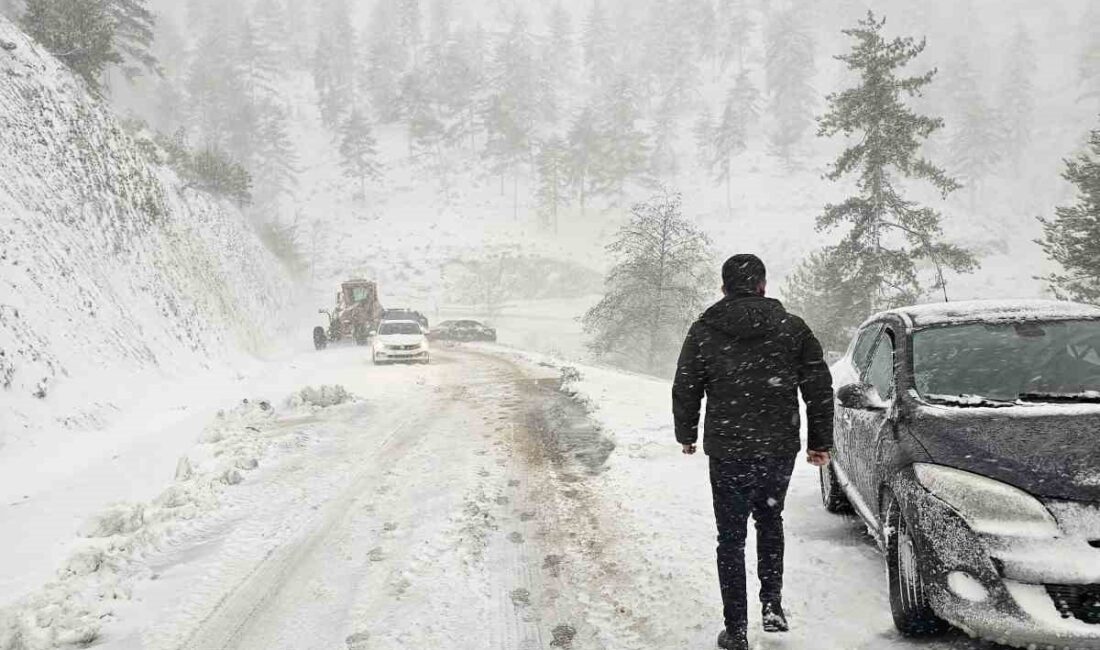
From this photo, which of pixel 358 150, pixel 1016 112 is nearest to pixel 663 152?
pixel 358 150

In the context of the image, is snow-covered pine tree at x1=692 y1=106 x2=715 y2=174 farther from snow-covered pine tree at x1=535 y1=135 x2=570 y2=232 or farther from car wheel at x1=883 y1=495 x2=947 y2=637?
car wheel at x1=883 y1=495 x2=947 y2=637

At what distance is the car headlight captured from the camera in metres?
2.81

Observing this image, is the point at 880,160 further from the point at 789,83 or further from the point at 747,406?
the point at 789,83

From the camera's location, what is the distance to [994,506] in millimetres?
2889

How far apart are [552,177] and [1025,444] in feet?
197

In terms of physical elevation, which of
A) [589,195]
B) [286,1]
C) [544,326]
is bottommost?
[544,326]

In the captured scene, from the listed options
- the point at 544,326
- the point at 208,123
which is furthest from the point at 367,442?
the point at 208,123

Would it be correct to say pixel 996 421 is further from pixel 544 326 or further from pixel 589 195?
pixel 589 195

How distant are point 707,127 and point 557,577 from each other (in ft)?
223

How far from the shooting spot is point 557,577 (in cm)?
461

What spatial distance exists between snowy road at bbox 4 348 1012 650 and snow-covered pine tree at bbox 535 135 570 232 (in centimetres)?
5400

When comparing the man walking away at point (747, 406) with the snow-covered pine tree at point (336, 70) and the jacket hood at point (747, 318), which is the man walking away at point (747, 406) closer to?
the jacket hood at point (747, 318)

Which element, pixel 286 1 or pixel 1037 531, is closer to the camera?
pixel 1037 531

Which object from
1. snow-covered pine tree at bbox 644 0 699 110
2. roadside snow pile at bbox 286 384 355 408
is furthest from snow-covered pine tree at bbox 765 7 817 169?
roadside snow pile at bbox 286 384 355 408
